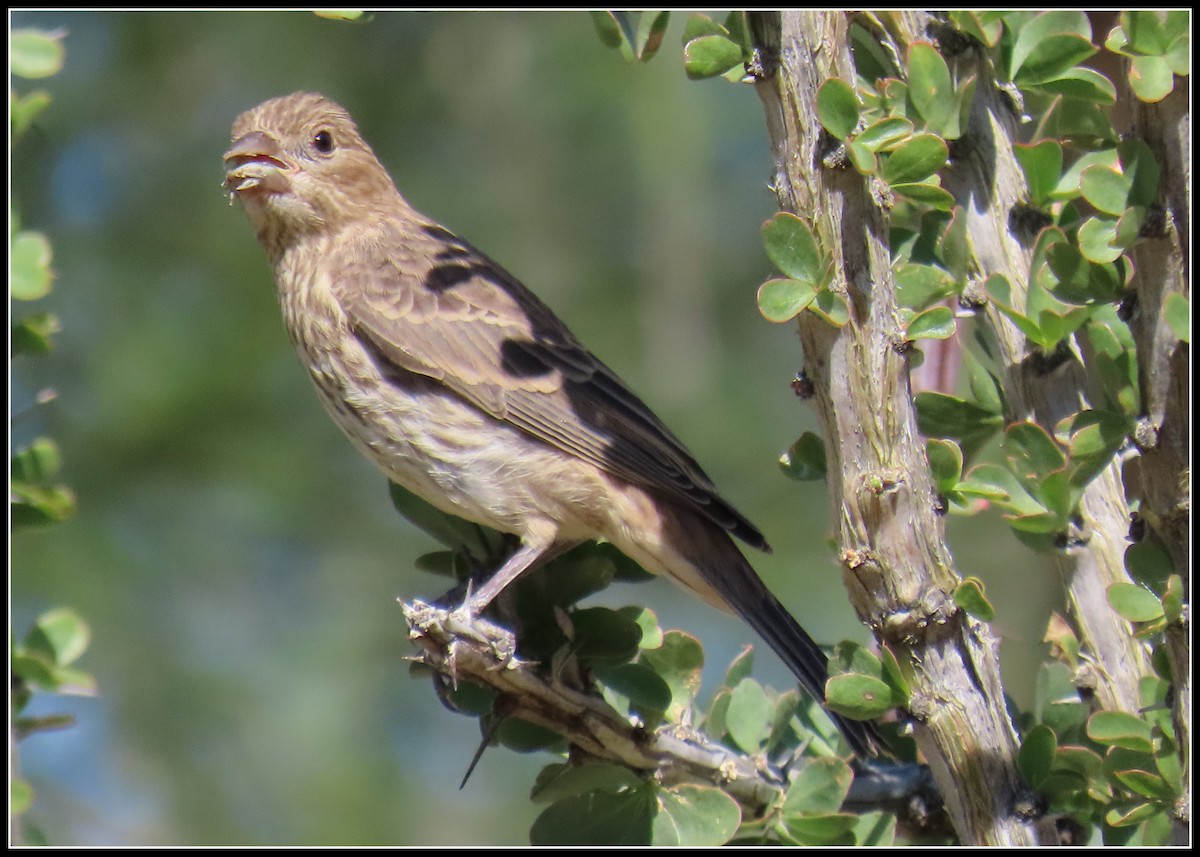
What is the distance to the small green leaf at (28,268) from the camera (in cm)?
201

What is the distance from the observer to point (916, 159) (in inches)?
92.2

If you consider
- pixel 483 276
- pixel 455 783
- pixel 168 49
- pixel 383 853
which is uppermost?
pixel 168 49

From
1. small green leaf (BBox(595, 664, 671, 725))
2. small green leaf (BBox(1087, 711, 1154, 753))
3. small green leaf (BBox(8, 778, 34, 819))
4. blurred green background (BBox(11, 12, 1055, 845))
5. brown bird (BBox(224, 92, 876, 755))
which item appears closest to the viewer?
small green leaf (BBox(8, 778, 34, 819))

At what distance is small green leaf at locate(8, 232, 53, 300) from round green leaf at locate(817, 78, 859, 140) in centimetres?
120

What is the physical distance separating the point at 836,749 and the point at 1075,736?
582mm

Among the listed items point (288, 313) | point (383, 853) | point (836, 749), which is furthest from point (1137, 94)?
point (288, 313)

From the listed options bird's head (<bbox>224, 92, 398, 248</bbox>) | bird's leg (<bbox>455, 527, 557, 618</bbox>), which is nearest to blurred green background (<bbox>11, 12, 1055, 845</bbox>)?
bird's head (<bbox>224, 92, 398, 248</bbox>)

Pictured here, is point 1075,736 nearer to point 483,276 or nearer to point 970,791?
point 970,791

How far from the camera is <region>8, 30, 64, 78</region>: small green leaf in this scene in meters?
2.09

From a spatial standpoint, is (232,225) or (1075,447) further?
(232,225)

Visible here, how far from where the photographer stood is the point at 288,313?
14.7ft

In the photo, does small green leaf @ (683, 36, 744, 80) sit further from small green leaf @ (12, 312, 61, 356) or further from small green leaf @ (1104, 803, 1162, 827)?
small green leaf @ (1104, 803, 1162, 827)

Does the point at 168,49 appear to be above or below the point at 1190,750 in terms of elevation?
above

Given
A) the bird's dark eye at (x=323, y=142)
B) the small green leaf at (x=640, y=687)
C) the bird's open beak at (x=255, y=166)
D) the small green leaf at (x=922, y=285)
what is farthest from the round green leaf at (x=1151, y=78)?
the bird's dark eye at (x=323, y=142)
